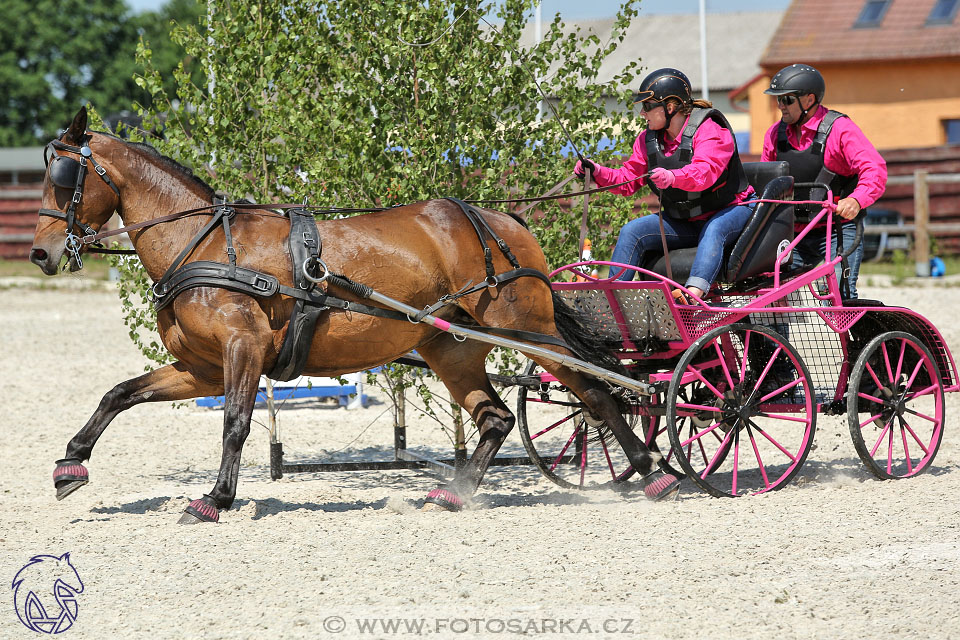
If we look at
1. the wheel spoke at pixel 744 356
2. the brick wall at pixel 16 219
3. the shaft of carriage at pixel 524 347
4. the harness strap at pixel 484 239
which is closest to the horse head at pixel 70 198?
the shaft of carriage at pixel 524 347

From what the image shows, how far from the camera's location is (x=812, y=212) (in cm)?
655

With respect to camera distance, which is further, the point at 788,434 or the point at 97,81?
the point at 97,81

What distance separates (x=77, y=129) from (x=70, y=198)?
337 mm

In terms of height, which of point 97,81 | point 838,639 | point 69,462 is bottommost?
point 838,639

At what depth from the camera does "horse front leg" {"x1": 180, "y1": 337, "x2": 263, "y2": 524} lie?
5.37m

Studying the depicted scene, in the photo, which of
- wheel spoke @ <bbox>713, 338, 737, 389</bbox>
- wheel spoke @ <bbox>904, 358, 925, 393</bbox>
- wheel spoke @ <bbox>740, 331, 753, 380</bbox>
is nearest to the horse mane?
wheel spoke @ <bbox>713, 338, 737, 389</bbox>

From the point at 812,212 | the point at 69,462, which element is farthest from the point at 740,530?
the point at 69,462

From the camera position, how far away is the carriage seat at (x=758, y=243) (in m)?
5.99

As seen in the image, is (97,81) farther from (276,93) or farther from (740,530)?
(740,530)

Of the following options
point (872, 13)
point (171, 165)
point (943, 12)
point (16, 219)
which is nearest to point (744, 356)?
point (171, 165)

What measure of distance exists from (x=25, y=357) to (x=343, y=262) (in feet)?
26.3

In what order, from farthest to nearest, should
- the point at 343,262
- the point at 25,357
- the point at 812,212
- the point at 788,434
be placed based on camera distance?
the point at 25,357
the point at 788,434
the point at 812,212
the point at 343,262

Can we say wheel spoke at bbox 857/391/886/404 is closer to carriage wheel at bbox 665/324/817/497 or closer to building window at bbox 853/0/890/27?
carriage wheel at bbox 665/324/817/497

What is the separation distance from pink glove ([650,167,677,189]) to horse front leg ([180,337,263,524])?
221 centimetres
